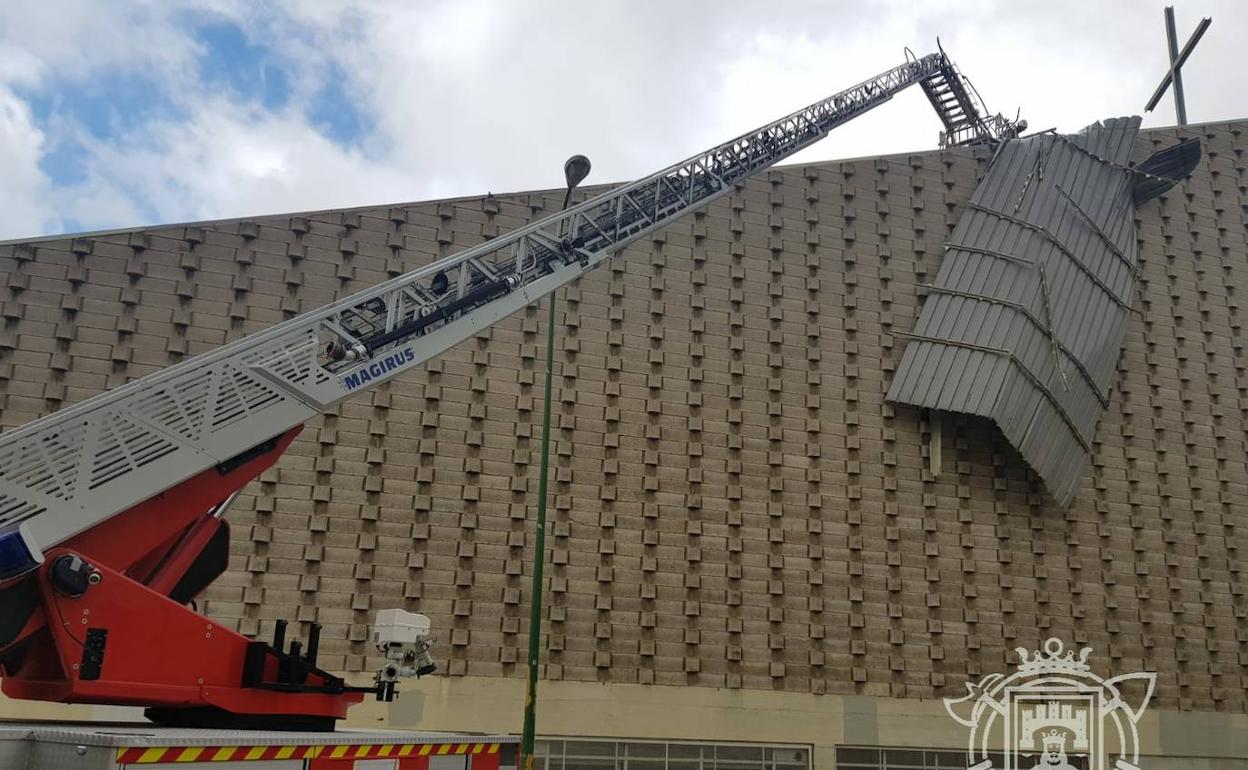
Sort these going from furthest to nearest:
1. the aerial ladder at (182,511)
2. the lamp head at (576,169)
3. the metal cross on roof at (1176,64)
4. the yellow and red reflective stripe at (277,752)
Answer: the metal cross on roof at (1176,64)
the lamp head at (576,169)
the aerial ladder at (182,511)
the yellow and red reflective stripe at (277,752)

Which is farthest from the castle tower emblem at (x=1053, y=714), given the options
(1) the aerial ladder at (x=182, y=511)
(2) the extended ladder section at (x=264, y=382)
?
(1) the aerial ladder at (x=182, y=511)

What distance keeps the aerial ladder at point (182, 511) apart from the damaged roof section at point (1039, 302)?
16523 mm

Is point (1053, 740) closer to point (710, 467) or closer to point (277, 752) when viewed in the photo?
point (710, 467)

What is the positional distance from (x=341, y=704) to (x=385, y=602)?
11.4m

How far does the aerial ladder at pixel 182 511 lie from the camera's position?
771 centimetres

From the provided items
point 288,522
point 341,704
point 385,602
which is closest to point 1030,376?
point 385,602

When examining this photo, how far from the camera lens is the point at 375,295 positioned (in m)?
10.8

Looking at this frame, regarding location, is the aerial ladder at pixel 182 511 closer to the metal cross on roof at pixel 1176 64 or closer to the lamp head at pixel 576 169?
the lamp head at pixel 576 169

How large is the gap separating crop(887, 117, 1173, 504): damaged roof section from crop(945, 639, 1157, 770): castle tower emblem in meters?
4.41

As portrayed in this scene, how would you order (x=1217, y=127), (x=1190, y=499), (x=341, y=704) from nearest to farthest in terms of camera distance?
(x=341, y=704), (x=1190, y=499), (x=1217, y=127)

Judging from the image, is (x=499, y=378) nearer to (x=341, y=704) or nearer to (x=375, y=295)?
(x=375, y=295)

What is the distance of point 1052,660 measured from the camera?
2409 cm

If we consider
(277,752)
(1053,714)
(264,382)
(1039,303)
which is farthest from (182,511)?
(1039,303)

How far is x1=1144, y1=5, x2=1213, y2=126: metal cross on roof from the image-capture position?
109 feet
